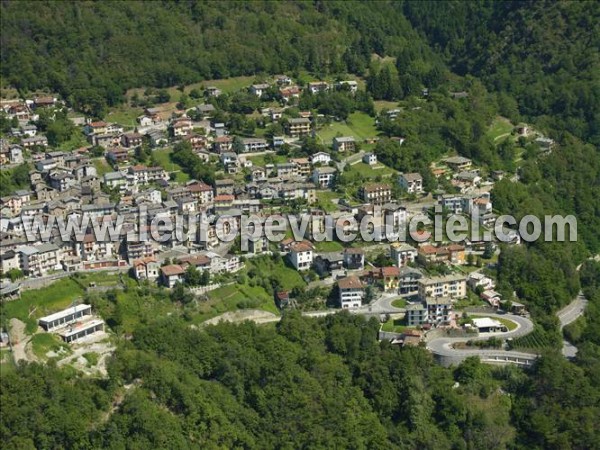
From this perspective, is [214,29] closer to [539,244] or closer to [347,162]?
[347,162]

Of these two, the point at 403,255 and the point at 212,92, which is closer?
the point at 403,255

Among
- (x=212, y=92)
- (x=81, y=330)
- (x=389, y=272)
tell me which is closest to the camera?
(x=81, y=330)

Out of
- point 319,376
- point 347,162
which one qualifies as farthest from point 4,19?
point 319,376

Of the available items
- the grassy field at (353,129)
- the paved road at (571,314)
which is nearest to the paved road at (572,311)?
the paved road at (571,314)

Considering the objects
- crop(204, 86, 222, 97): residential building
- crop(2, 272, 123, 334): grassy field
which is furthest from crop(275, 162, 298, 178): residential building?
crop(2, 272, 123, 334): grassy field

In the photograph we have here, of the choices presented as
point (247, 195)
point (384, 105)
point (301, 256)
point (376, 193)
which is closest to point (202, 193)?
point (247, 195)

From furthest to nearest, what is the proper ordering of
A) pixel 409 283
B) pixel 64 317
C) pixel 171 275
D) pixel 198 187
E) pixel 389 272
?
pixel 198 187 < pixel 389 272 < pixel 409 283 < pixel 171 275 < pixel 64 317

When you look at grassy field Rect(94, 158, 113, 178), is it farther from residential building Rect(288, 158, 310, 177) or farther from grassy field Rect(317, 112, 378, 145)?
grassy field Rect(317, 112, 378, 145)

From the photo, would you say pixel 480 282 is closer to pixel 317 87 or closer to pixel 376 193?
pixel 376 193
